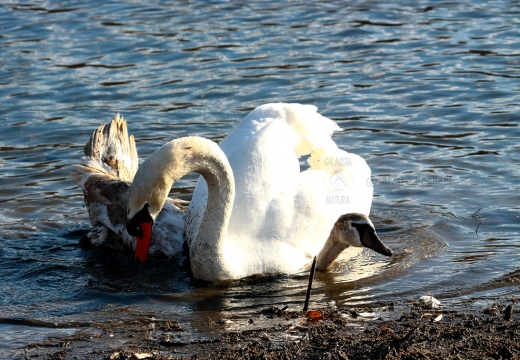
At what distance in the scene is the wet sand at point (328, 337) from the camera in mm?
5543

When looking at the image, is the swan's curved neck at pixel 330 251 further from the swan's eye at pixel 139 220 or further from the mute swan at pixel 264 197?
the swan's eye at pixel 139 220

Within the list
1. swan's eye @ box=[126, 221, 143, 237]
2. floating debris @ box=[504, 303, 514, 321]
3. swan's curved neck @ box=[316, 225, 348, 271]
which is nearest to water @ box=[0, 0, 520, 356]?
swan's curved neck @ box=[316, 225, 348, 271]

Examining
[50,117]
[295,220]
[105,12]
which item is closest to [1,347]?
[295,220]

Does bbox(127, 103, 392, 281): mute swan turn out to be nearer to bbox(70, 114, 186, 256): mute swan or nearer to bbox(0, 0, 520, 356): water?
Answer: bbox(0, 0, 520, 356): water

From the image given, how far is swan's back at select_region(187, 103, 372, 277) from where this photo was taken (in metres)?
7.67

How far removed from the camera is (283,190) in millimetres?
7992

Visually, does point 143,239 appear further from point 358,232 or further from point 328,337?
point 328,337

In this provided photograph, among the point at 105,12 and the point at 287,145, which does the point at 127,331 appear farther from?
the point at 105,12

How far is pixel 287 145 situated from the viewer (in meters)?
8.45

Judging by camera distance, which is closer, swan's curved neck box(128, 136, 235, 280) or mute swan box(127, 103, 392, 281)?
swan's curved neck box(128, 136, 235, 280)

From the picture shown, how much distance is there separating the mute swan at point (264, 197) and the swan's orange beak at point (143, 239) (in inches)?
0.4

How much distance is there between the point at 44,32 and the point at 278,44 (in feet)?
13.8

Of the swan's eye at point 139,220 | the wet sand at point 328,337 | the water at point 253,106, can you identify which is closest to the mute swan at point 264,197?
the swan's eye at point 139,220

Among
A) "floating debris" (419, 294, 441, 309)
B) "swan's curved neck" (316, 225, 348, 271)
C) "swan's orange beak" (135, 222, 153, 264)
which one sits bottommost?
"swan's curved neck" (316, 225, 348, 271)
